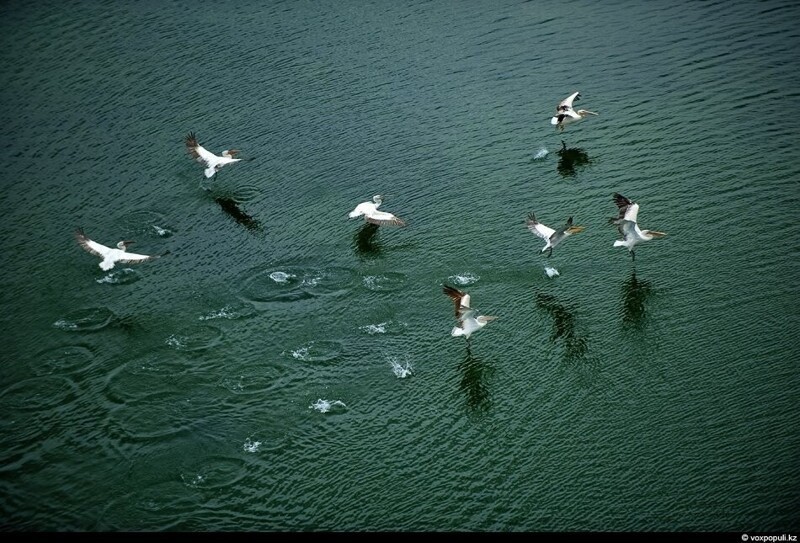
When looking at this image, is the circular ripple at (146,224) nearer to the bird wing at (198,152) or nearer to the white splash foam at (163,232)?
the white splash foam at (163,232)

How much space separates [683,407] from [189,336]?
35.7ft

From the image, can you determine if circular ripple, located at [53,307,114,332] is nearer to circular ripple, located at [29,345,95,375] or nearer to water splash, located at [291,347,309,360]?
circular ripple, located at [29,345,95,375]

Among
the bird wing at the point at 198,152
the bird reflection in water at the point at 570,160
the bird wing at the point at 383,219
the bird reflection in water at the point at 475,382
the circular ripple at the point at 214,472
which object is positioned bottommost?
the circular ripple at the point at 214,472

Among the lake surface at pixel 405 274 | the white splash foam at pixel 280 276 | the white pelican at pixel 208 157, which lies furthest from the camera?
the white pelican at pixel 208 157

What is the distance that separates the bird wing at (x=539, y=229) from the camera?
19828mm

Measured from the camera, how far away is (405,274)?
19.8 metres

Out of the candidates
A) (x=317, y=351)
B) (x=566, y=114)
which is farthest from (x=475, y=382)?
(x=566, y=114)

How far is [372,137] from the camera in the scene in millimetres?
25062

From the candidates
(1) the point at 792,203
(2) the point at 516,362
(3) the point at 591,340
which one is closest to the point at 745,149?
(1) the point at 792,203

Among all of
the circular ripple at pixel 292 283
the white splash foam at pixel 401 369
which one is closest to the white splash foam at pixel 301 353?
the circular ripple at pixel 292 283

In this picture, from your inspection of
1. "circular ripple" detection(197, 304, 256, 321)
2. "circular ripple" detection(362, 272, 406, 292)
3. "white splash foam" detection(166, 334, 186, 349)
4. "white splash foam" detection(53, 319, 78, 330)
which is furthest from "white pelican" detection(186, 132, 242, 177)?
"circular ripple" detection(362, 272, 406, 292)

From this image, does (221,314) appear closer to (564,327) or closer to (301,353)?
(301,353)

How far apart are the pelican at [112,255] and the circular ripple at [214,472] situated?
6581 mm

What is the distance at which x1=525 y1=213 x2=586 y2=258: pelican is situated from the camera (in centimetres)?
1922
